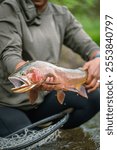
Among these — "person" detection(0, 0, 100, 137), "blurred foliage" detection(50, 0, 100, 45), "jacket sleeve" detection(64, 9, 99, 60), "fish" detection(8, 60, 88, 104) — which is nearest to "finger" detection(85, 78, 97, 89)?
"person" detection(0, 0, 100, 137)

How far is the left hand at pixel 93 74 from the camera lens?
4.44 meters

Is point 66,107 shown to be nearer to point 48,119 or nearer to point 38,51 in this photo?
point 48,119

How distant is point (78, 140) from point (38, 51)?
106 centimetres

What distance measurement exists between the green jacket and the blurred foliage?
11.4 ft

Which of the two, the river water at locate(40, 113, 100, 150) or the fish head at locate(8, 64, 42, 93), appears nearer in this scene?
the fish head at locate(8, 64, 42, 93)

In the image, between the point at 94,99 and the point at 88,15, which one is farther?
the point at 88,15

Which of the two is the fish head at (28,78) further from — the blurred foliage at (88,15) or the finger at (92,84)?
the blurred foliage at (88,15)

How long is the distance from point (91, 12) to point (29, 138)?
744cm

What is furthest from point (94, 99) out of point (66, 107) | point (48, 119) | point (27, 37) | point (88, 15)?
point (88, 15)

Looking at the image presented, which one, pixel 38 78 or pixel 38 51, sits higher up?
pixel 38 51

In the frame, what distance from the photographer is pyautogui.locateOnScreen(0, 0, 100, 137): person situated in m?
4.48

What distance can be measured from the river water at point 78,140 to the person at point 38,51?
244 millimetres

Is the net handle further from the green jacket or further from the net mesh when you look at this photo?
the green jacket

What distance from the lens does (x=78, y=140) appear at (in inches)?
213
